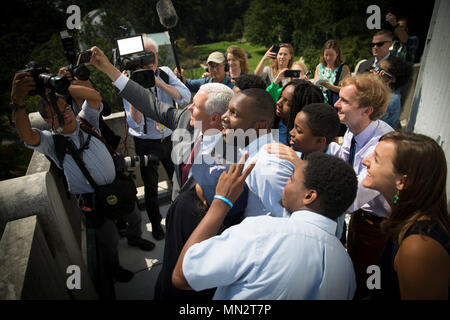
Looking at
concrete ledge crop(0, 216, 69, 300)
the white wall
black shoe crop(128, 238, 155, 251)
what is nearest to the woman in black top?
concrete ledge crop(0, 216, 69, 300)

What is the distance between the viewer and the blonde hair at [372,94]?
230cm

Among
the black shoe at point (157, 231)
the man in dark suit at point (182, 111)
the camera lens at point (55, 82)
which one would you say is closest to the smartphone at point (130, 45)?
the man in dark suit at point (182, 111)

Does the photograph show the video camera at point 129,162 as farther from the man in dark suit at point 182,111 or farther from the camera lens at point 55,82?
the camera lens at point 55,82

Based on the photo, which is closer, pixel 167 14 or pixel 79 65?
pixel 79 65

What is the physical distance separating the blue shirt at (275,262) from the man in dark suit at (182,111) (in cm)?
111

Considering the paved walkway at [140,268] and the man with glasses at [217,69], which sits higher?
the man with glasses at [217,69]

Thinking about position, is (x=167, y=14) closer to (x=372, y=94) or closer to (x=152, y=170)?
(x=152, y=170)

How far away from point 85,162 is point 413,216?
241 centimetres

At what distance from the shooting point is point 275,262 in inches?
42.0

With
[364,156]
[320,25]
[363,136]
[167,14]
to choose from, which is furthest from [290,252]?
[320,25]

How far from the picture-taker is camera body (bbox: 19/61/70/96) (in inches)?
85.1

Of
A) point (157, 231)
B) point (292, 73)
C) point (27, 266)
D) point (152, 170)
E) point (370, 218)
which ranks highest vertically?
point (292, 73)

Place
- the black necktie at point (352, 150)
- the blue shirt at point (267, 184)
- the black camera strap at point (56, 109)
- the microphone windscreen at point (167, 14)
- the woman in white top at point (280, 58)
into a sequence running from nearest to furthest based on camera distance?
the blue shirt at point (267, 184) < the black camera strap at point (56, 109) < the black necktie at point (352, 150) < the microphone windscreen at point (167, 14) < the woman in white top at point (280, 58)

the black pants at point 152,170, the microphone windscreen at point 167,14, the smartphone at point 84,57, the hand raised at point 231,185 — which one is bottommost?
the black pants at point 152,170
